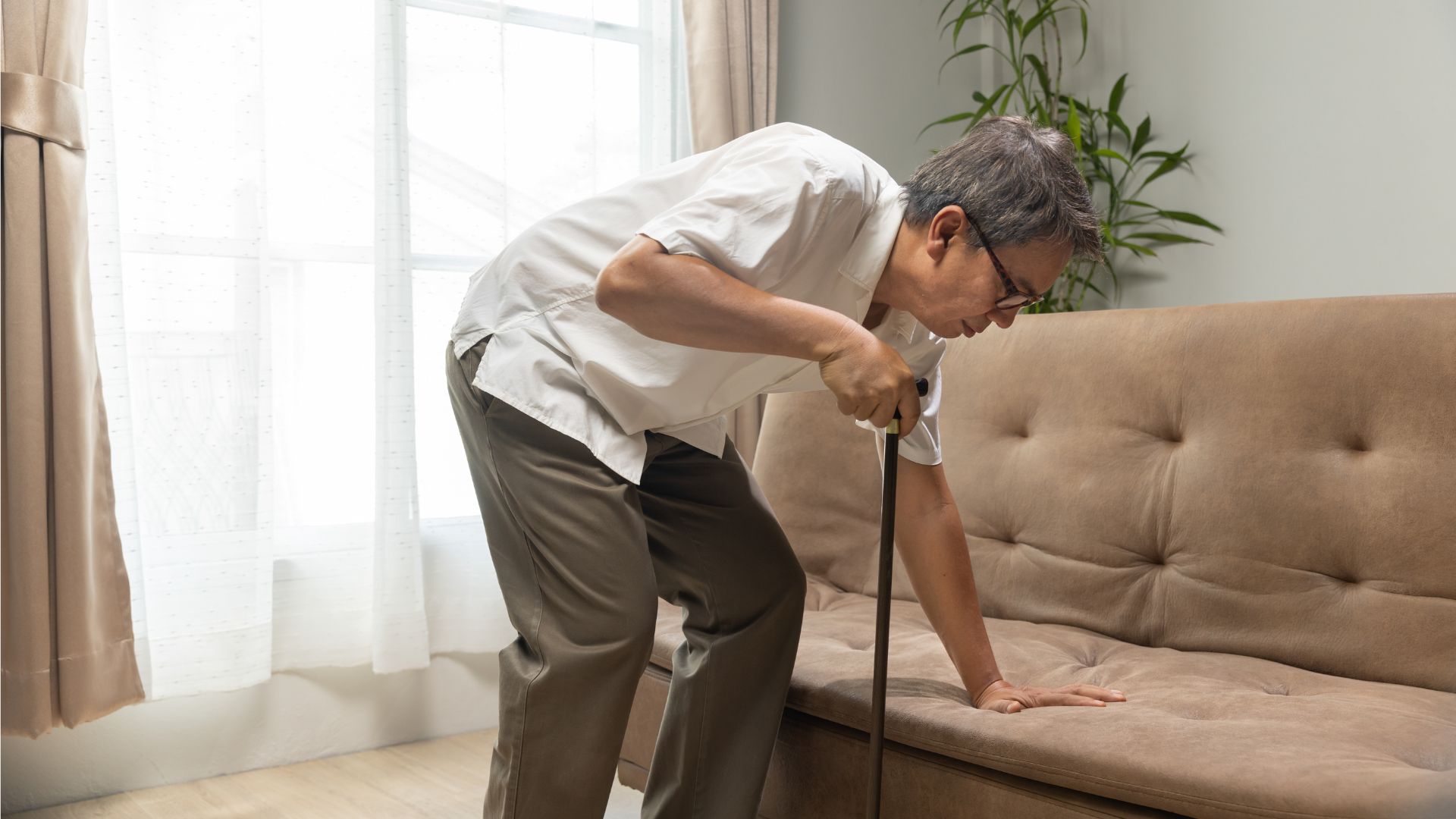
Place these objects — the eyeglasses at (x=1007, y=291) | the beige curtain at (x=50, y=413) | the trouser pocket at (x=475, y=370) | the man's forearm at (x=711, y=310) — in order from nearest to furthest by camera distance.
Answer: the man's forearm at (x=711, y=310), the eyeglasses at (x=1007, y=291), the trouser pocket at (x=475, y=370), the beige curtain at (x=50, y=413)

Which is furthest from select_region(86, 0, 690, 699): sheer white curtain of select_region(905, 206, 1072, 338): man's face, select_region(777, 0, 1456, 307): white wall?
select_region(905, 206, 1072, 338): man's face

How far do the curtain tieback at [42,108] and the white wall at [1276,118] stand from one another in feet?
5.68

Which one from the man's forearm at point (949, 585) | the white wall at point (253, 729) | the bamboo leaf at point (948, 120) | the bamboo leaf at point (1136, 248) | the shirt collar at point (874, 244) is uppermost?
the bamboo leaf at point (948, 120)

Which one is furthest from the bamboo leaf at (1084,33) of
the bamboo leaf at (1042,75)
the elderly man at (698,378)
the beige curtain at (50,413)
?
the beige curtain at (50,413)

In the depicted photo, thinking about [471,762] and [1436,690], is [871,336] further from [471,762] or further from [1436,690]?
[471,762]

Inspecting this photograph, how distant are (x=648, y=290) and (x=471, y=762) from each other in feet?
5.47

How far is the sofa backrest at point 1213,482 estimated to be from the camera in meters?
1.48

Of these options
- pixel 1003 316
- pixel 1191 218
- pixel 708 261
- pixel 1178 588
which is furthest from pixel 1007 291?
pixel 1191 218

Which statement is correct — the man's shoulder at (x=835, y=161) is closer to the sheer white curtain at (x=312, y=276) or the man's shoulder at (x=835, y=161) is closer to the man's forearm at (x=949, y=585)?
the man's forearm at (x=949, y=585)

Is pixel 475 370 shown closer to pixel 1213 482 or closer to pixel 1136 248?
pixel 1213 482

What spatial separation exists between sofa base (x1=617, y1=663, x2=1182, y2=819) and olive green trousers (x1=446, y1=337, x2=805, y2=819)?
0.24 feet

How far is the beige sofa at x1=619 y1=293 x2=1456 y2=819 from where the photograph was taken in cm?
116

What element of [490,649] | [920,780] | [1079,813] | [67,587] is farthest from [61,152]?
[1079,813]

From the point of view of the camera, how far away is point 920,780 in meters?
1.33
